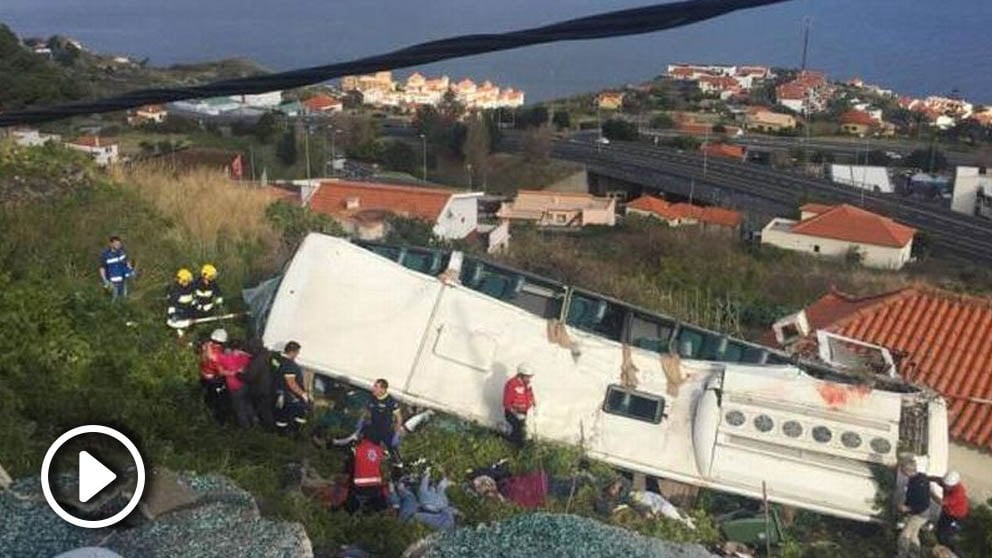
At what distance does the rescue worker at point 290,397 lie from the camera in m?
6.05

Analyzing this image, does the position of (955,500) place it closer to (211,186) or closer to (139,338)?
(139,338)

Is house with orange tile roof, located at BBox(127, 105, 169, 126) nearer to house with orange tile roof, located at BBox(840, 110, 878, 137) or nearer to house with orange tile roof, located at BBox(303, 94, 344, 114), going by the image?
house with orange tile roof, located at BBox(303, 94, 344, 114)

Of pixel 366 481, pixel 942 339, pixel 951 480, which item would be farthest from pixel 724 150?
pixel 366 481

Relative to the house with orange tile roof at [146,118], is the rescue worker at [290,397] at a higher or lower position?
higher

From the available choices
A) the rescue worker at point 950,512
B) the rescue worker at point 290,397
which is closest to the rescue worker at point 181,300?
the rescue worker at point 290,397

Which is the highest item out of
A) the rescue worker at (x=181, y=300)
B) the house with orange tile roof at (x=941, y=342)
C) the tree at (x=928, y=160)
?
the rescue worker at (x=181, y=300)

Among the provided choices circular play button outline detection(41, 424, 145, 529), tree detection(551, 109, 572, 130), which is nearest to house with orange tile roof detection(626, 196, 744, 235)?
tree detection(551, 109, 572, 130)

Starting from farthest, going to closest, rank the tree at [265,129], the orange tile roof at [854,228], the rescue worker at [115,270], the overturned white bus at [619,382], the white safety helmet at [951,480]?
the tree at [265,129] < the orange tile roof at [854,228] < the rescue worker at [115,270] < the overturned white bus at [619,382] < the white safety helmet at [951,480]

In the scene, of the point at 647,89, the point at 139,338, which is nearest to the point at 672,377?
the point at 139,338

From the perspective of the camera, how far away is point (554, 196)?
118 feet

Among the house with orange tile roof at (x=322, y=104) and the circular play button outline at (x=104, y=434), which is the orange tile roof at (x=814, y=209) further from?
the circular play button outline at (x=104, y=434)

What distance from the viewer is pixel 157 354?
255 inches

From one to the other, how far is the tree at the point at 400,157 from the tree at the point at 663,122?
22743mm

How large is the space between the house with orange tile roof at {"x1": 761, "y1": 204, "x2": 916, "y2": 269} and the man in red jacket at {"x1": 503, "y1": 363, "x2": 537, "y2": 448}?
26.1m
